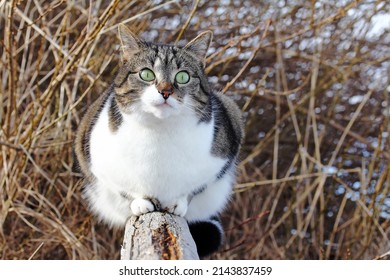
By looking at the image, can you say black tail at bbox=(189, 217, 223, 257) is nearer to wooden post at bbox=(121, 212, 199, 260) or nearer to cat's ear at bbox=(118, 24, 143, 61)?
wooden post at bbox=(121, 212, 199, 260)

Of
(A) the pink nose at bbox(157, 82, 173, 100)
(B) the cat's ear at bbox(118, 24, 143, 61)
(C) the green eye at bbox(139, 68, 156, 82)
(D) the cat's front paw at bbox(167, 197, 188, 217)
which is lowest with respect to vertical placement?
(D) the cat's front paw at bbox(167, 197, 188, 217)

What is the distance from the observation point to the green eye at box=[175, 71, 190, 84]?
1.50 metres

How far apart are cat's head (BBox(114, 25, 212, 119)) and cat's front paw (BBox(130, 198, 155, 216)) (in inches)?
9.7

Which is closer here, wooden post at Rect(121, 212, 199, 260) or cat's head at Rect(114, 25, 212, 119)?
wooden post at Rect(121, 212, 199, 260)

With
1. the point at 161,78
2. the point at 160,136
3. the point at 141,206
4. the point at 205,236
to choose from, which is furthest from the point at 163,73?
the point at 205,236

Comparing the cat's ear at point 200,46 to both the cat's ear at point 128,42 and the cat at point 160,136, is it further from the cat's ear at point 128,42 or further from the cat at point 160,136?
the cat's ear at point 128,42

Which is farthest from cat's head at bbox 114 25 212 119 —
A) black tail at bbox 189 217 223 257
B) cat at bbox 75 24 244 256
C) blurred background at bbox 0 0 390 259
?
blurred background at bbox 0 0 390 259

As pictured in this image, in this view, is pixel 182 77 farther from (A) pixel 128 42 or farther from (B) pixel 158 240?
(B) pixel 158 240

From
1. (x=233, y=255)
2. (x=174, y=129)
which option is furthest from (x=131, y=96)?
(x=233, y=255)

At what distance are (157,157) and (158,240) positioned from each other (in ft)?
0.91

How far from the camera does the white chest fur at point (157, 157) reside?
1.53m

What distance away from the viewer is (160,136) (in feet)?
5.00

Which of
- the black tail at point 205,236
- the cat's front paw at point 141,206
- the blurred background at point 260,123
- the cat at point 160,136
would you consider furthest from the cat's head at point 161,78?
the blurred background at point 260,123

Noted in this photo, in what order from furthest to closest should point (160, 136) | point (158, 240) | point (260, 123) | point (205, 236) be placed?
point (260, 123) < point (205, 236) < point (160, 136) < point (158, 240)
